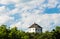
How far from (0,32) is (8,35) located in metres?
2.17

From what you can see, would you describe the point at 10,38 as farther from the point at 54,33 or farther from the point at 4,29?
the point at 54,33

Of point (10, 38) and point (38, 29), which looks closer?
point (10, 38)

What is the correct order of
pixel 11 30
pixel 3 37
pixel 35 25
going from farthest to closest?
pixel 35 25, pixel 11 30, pixel 3 37

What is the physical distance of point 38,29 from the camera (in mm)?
159250

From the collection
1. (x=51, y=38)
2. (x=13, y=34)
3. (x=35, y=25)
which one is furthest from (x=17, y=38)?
(x=35, y=25)

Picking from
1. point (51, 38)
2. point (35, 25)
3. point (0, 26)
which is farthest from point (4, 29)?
point (35, 25)

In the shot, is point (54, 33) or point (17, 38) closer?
point (17, 38)

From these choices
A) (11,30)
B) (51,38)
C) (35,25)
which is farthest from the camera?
(35,25)

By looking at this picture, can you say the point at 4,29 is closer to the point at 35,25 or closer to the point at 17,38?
the point at 17,38

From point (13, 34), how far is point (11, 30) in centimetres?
163

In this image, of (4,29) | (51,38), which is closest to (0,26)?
(4,29)

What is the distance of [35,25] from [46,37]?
194ft

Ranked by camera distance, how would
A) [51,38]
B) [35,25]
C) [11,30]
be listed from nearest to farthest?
[11,30]
[51,38]
[35,25]

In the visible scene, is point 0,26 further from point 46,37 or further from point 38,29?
point 38,29
